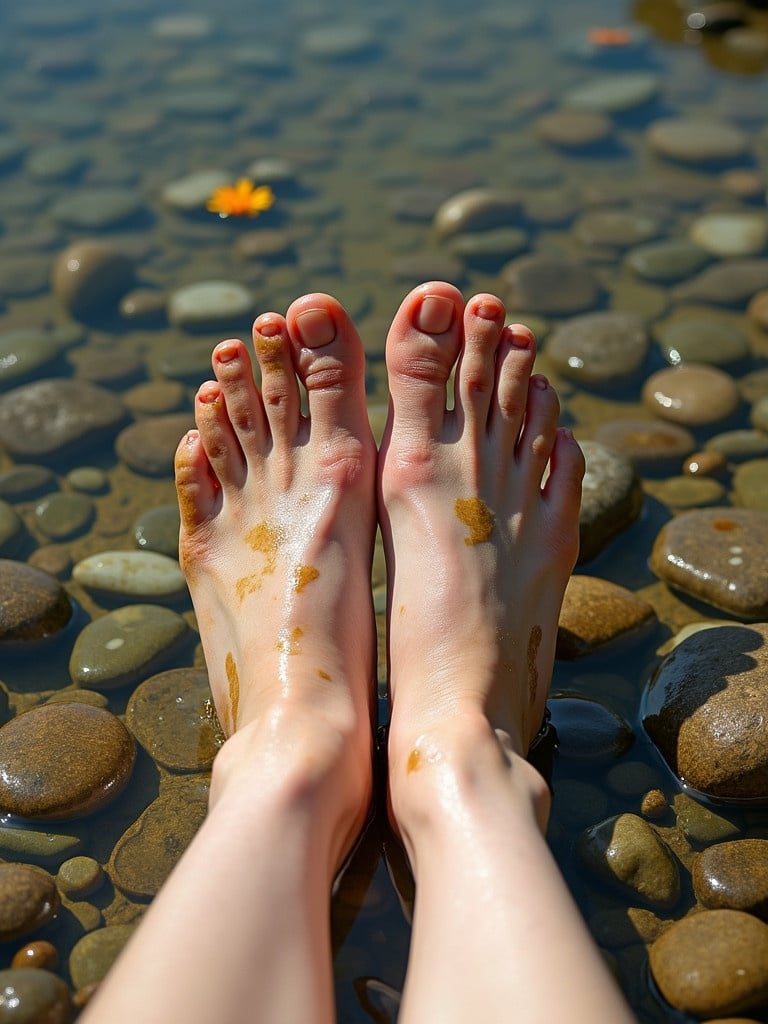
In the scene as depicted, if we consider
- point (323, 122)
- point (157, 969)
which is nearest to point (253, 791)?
point (157, 969)

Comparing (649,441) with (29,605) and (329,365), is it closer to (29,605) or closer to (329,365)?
(329,365)

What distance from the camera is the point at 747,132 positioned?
5.22 meters

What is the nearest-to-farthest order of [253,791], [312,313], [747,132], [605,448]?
[253,791]
[312,313]
[605,448]
[747,132]

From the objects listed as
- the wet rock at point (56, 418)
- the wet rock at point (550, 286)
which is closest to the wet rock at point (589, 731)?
the wet rock at point (56, 418)

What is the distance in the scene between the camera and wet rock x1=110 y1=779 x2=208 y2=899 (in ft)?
7.10

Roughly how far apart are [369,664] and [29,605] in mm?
904

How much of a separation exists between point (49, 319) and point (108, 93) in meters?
2.15

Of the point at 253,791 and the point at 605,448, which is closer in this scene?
the point at 253,791

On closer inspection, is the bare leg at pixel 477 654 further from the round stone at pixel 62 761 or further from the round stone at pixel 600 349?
the round stone at pixel 600 349

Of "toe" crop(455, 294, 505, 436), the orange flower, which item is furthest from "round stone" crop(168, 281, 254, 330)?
"toe" crop(455, 294, 505, 436)

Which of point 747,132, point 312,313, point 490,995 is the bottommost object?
point 747,132

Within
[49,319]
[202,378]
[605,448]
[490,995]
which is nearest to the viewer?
[490,995]

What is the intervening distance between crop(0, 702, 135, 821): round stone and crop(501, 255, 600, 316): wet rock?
232cm

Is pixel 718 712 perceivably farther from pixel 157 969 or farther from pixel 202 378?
pixel 202 378
